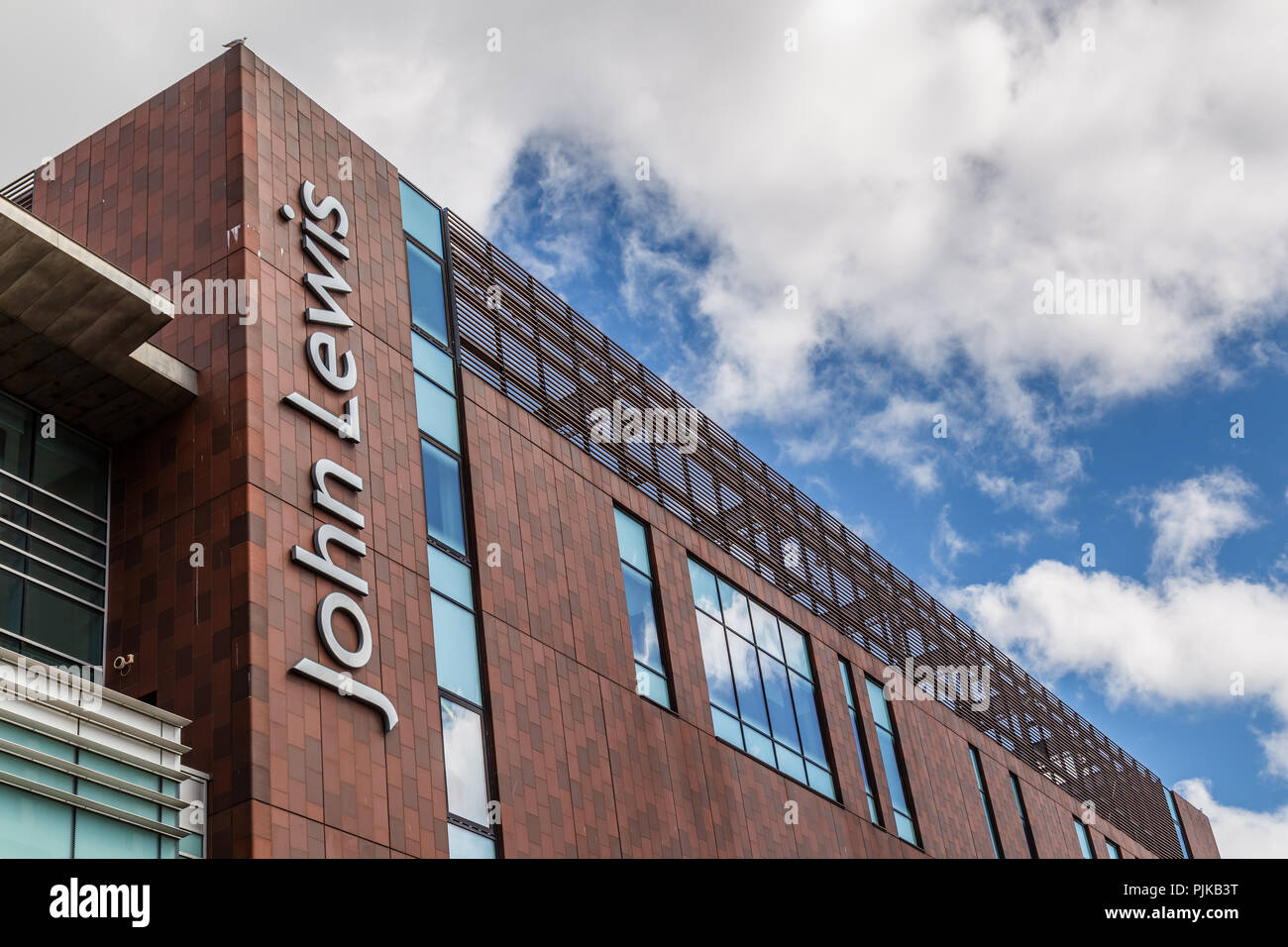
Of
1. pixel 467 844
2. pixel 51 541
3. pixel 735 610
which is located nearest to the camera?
pixel 51 541

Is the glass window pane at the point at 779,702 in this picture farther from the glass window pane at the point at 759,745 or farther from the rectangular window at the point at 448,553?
the rectangular window at the point at 448,553

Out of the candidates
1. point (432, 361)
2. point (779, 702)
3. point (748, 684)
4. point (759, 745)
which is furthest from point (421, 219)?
point (779, 702)

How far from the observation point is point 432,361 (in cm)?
2461

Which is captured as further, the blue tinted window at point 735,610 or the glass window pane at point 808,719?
the glass window pane at point 808,719

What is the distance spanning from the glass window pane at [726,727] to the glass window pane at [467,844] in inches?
322

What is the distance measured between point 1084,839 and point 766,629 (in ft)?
62.0

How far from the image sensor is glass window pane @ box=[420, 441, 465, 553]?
2289 centimetres

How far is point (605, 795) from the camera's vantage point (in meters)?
23.8

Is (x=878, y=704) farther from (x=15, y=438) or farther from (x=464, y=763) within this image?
(x=15, y=438)
